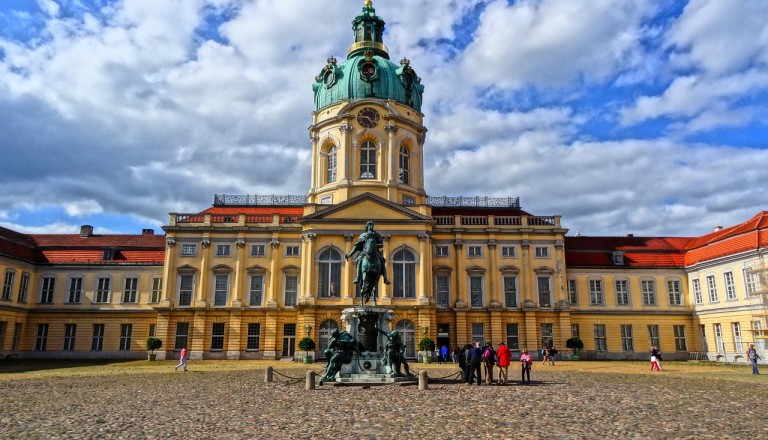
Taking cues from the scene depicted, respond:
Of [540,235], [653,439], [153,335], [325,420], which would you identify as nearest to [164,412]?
[325,420]

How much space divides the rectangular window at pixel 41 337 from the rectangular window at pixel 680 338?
55.4m

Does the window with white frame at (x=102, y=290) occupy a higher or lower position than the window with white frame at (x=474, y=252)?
lower

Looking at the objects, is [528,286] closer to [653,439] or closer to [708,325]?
[708,325]

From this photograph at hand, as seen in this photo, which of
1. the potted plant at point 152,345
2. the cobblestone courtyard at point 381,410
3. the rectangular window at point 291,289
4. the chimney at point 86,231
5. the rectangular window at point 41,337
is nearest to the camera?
the cobblestone courtyard at point 381,410

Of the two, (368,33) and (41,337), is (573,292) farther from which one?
(41,337)

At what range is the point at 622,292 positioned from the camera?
50312 mm

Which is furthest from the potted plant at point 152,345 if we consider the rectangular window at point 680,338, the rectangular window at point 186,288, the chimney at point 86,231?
the rectangular window at point 680,338

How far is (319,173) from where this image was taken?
172 feet

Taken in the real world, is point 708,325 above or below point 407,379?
above

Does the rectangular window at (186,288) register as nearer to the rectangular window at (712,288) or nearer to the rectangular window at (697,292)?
the rectangular window at (712,288)

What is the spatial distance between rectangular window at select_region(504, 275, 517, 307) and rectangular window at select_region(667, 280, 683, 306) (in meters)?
14.1

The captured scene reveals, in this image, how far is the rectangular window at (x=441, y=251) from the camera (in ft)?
161

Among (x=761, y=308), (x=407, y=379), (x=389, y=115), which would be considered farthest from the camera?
(x=389, y=115)

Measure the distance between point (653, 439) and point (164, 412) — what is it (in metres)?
12.4
